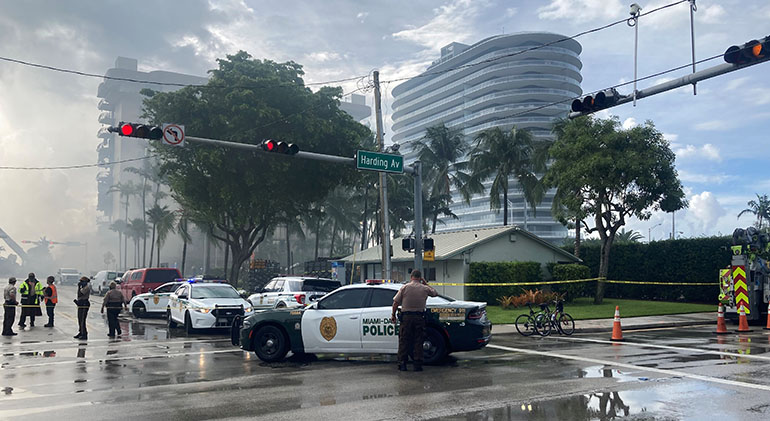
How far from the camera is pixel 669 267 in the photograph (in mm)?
33031

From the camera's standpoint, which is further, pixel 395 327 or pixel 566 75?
pixel 566 75

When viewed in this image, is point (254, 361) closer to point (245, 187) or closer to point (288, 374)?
point (288, 374)

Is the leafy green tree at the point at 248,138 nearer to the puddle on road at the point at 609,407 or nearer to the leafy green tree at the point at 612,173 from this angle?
the leafy green tree at the point at 612,173

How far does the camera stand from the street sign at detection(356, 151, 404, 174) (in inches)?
809

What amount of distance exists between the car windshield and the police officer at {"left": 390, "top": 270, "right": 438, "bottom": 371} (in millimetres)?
Result: 10320

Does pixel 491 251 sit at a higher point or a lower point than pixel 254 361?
higher

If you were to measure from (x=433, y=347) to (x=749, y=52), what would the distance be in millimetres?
8003

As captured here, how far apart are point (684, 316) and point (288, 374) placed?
18276 millimetres

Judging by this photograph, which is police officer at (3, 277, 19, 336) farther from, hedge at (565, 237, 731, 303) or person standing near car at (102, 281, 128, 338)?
hedge at (565, 237, 731, 303)

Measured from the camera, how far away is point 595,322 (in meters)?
21.8

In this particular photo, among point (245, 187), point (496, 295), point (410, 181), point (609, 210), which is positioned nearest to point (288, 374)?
point (496, 295)

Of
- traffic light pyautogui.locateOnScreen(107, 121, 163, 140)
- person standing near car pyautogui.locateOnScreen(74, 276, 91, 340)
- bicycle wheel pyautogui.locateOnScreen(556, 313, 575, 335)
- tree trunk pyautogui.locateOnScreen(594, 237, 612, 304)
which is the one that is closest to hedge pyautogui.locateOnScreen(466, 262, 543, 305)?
tree trunk pyautogui.locateOnScreen(594, 237, 612, 304)

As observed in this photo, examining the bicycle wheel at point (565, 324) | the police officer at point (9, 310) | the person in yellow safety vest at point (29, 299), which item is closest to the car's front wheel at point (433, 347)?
the bicycle wheel at point (565, 324)

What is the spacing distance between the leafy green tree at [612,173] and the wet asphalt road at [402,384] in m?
15.0
